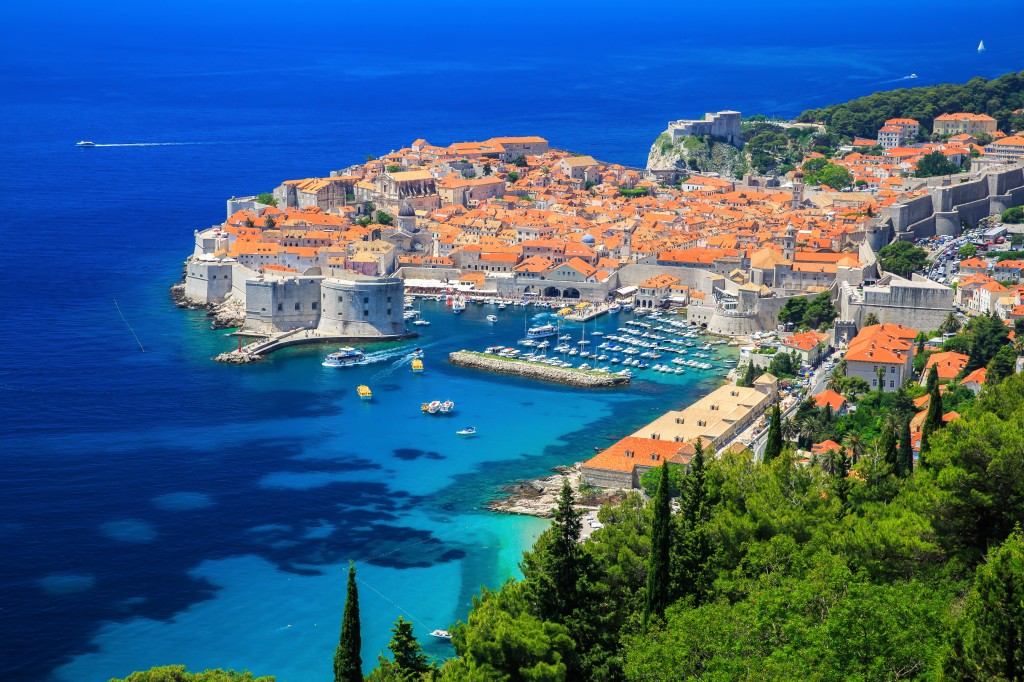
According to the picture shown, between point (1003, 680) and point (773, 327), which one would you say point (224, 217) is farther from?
point (1003, 680)

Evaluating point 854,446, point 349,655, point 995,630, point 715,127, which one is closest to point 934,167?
point 715,127

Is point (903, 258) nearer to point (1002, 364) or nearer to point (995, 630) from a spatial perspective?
point (1002, 364)

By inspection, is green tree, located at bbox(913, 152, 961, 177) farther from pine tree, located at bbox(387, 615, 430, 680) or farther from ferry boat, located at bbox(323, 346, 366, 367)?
pine tree, located at bbox(387, 615, 430, 680)

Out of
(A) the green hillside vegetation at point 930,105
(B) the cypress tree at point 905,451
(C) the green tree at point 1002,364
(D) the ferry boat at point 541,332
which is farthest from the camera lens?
(A) the green hillside vegetation at point 930,105

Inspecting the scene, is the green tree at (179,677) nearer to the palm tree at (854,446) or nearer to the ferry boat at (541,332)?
the palm tree at (854,446)

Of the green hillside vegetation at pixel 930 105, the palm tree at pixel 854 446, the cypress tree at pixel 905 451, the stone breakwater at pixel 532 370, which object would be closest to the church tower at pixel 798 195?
the green hillside vegetation at pixel 930 105

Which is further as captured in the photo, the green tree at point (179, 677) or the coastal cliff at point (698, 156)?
the coastal cliff at point (698, 156)

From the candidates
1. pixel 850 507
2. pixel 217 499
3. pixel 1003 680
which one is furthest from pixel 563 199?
pixel 1003 680
